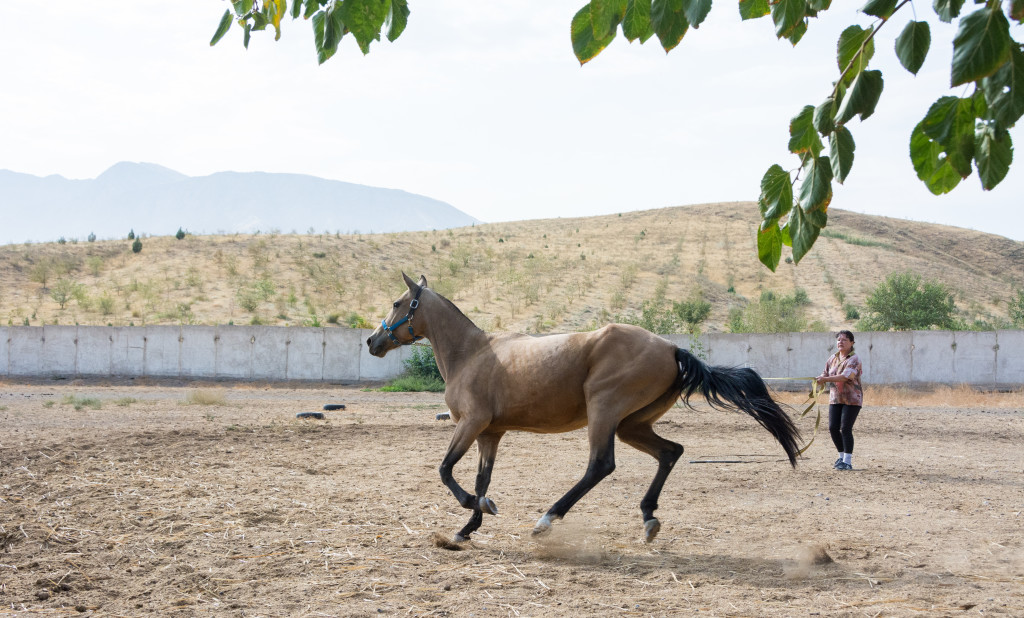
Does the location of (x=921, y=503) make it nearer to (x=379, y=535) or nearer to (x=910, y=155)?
(x=379, y=535)

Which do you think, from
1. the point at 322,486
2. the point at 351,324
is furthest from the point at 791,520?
the point at 351,324

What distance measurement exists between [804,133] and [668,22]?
58cm

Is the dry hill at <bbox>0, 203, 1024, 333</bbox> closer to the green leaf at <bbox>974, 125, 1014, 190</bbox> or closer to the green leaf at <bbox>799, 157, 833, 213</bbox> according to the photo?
the green leaf at <bbox>799, 157, 833, 213</bbox>

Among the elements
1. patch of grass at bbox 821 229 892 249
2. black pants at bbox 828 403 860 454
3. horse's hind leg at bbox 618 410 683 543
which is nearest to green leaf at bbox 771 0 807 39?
horse's hind leg at bbox 618 410 683 543

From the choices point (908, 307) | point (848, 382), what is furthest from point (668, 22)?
point (908, 307)

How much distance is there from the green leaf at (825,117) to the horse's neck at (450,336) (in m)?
5.51

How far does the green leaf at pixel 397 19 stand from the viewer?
273cm

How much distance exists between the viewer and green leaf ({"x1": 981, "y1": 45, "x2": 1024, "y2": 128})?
6.05ft

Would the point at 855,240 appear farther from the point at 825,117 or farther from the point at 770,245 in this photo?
the point at 825,117

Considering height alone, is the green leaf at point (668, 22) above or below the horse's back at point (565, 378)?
above

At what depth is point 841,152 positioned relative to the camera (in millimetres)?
2078

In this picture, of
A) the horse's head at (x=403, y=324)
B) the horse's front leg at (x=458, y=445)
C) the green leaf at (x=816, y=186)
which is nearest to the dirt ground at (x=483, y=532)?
the horse's front leg at (x=458, y=445)

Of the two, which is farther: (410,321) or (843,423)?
(843,423)

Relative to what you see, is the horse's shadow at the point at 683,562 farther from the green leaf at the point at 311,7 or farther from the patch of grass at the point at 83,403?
the patch of grass at the point at 83,403
